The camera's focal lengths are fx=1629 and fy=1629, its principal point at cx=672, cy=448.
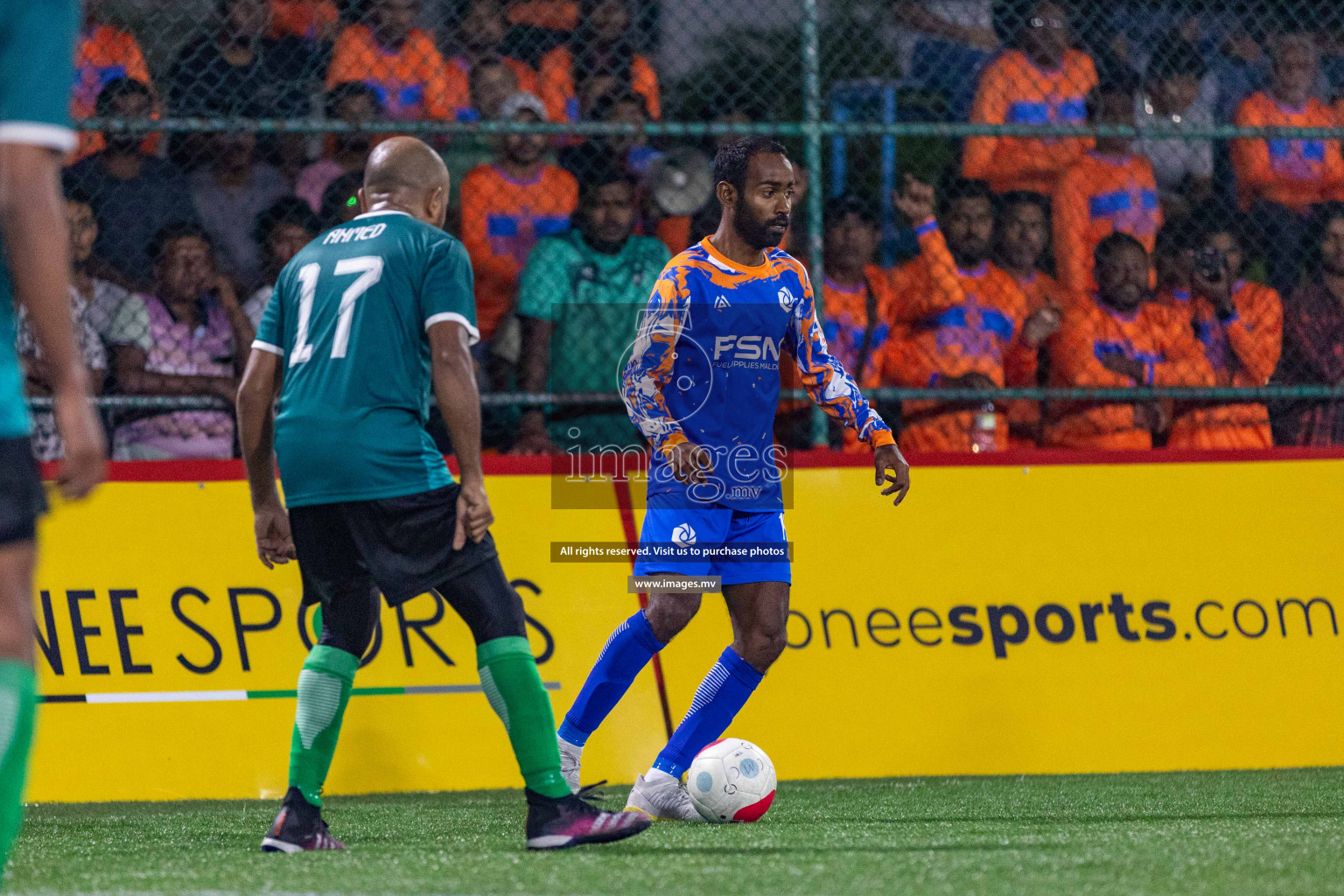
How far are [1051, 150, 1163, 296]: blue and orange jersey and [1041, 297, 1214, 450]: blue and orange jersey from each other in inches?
9.5

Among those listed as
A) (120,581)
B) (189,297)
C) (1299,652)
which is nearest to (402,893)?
(120,581)

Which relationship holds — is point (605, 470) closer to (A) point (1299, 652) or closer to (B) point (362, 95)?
(B) point (362, 95)

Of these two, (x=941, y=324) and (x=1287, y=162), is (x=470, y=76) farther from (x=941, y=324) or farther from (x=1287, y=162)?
(x=1287, y=162)

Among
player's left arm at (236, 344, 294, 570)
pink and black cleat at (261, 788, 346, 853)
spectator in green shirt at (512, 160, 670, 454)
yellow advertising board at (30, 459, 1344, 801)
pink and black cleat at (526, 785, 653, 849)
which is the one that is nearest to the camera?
pink and black cleat at (526, 785, 653, 849)

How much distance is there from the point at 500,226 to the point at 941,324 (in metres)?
1.97

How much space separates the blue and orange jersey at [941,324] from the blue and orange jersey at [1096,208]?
0.43 meters

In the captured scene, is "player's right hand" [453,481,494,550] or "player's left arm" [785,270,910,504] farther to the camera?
"player's left arm" [785,270,910,504]

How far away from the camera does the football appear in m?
4.96

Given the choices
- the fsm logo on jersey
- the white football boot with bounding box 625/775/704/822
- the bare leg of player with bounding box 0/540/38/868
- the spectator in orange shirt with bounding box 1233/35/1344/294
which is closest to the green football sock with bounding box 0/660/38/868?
the bare leg of player with bounding box 0/540/38/868

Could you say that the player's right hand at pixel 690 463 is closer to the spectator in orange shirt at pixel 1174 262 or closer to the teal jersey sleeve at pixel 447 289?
the teal jersey sleeve at pixel 447 289

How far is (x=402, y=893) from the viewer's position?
3.29m

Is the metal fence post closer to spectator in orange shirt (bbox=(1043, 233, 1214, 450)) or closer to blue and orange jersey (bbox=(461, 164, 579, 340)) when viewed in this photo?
blue and orange jersey (bbox=(461, 164, 579, 340))

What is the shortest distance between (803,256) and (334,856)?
408 centimetres

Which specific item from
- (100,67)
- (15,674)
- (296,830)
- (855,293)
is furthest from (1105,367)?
(15,674)
